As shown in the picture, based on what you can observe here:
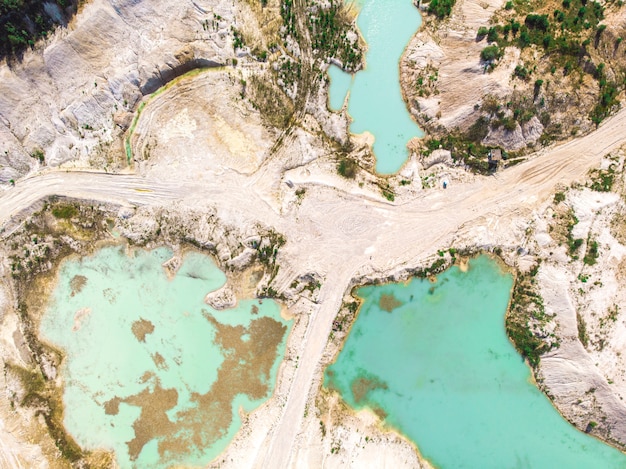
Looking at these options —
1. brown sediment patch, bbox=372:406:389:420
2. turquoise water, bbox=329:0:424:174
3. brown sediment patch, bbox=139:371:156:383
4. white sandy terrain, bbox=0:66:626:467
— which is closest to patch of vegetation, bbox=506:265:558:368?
white sandy terrain, bbox=0:66:626:467

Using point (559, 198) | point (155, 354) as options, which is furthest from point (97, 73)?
point (559, 198)

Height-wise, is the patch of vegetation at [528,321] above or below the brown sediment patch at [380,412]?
above

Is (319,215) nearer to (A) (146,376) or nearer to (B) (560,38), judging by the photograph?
(A) (146,376)

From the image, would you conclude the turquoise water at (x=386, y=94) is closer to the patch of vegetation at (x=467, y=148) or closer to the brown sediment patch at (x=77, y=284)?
the patch of vegetation at (x=467, y=148)

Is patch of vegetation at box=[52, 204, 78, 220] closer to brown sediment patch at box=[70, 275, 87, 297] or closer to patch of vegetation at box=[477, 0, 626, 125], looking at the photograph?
brown sediment patch at box=[70, 275, 87, 297]

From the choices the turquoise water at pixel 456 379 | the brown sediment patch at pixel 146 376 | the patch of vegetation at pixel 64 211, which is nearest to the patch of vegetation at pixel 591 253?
the turquoise water at pixel 456 379

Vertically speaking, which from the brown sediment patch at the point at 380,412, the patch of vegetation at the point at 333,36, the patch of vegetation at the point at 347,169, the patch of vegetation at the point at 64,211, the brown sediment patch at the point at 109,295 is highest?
the patch of vegetation at the point at 333,36

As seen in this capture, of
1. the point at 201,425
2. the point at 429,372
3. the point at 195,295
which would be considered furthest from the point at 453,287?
the point at 201,425
